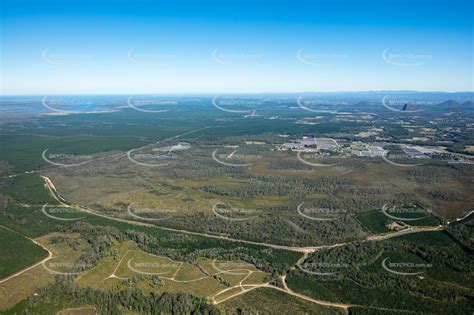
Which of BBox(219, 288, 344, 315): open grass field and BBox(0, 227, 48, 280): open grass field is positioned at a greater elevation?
BBox(0, 227, 48, 280): open grass field

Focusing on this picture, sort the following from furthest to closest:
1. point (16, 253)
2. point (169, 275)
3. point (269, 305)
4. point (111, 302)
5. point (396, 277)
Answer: point (16, 253) < point (169, 275) < point (396, 277) < point (111, 302) < point (269, 305)

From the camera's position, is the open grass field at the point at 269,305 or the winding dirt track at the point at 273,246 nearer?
the open grass field at the point at 269,305

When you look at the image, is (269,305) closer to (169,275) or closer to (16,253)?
(169,275)

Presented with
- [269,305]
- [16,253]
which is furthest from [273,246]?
[16,253]

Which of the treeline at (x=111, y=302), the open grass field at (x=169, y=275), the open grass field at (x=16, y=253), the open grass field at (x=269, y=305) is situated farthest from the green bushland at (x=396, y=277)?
the open grass field at (x=16, y=253)

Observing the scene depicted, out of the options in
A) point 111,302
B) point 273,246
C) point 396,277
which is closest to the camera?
point 111,302

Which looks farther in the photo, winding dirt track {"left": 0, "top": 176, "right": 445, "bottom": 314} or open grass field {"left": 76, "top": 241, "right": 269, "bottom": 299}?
open grass field {"left": 76, "top": 241, "right": 269, "bottom": 299}

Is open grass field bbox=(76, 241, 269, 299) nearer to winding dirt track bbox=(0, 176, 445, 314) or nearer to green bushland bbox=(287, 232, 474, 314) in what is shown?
winding dirt track bbox=(0, 176, 445, 314)

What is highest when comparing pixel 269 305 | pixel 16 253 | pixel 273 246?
pixel 16 253

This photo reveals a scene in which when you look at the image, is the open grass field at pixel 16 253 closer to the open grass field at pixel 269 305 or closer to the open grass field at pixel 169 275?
the open grass field at pixel 169 275

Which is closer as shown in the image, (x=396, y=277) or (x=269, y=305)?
(x=269, y=305)

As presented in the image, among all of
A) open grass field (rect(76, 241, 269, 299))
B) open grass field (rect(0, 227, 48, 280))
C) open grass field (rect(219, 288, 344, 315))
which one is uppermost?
open grass field (rect(0, 227, 48, 280))

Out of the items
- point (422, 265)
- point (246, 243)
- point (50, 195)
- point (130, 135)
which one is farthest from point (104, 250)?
point (130, 135)

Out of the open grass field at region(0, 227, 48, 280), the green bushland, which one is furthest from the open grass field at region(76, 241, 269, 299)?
the open grass field at region(0, 227, 48, 280)
